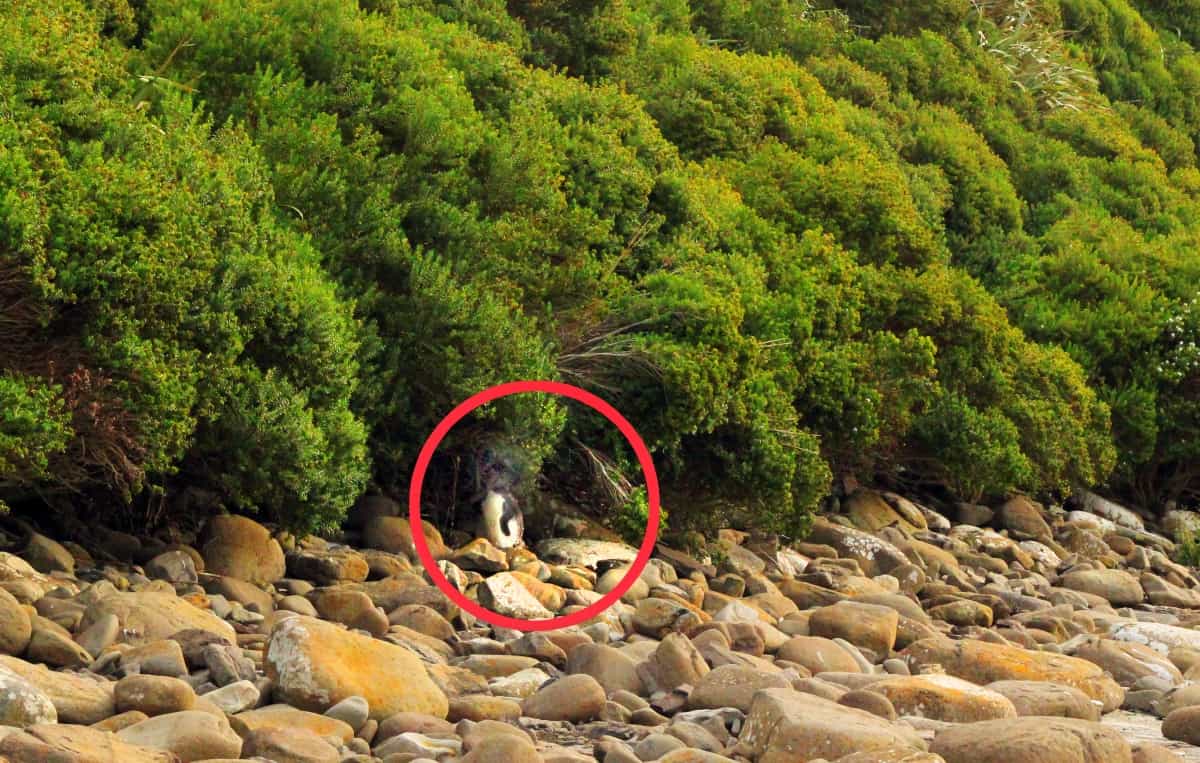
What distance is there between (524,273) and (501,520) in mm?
2432

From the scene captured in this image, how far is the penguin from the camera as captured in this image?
49.3 ft

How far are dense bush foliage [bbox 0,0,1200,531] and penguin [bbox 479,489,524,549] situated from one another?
71 centimetres

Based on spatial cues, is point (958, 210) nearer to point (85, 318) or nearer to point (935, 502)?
point (935, 502)

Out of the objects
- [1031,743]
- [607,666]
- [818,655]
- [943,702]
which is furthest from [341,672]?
[818,655]

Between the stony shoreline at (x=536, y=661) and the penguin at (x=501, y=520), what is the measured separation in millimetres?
268

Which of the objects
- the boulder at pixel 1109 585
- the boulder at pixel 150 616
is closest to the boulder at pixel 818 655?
the boulder at pixel 150 616

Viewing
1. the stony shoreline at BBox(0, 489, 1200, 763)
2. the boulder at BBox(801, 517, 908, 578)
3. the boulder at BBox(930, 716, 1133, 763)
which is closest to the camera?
the stony shoreline at BBox(0, 489, 1200, 763)

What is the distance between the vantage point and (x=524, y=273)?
16.0 meters

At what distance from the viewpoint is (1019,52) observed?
129 feet

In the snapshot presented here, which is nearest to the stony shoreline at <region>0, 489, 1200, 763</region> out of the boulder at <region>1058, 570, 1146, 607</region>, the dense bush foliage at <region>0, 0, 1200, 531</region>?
the dense bush foliage at <region>0, 0, 1200, 531</region>

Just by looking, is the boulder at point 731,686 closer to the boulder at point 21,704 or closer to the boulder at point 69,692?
the boulder at point 69,692

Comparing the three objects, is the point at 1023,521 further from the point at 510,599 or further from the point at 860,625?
the point at 510,599

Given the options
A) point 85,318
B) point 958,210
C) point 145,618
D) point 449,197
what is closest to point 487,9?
point 449,197

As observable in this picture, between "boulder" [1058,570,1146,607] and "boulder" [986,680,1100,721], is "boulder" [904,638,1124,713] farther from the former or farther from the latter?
"boulder" [1058,570,1146,607]
